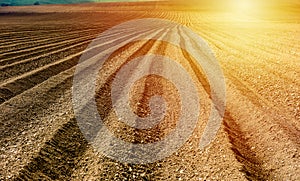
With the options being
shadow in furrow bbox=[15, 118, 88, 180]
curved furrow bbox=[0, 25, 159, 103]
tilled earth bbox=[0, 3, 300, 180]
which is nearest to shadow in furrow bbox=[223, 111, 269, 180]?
tilled earth bbox=[0, 3, 300, 180]

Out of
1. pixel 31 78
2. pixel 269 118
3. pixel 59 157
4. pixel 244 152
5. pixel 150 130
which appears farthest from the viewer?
pixel 31 78

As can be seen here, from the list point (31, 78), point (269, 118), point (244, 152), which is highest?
point (31, 78)

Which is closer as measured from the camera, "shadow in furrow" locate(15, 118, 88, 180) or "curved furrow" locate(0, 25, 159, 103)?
"shadow in furrow" locate(15, 118, 88, 180)

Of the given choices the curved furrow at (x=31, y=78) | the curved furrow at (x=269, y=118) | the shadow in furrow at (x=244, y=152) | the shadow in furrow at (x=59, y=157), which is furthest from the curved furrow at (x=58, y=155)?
the curved furrow at (x=269, y=118)

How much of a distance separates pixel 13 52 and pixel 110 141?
36.3 feet

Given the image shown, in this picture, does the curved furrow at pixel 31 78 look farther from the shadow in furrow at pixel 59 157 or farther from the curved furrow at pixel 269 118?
the curved furrow at pixel 269 118

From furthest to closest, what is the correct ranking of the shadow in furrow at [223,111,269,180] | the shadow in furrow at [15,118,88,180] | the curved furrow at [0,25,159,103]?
the curved furrow at [0,25,159,103], the shadow in furrow at [223,111,269,180], the shadow in furrow at [15,118,88,180]

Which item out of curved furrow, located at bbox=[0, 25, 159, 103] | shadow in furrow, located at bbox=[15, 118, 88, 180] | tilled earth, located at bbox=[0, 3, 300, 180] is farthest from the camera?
curved furrow, located at bbox=[0, 25, 159, 103]

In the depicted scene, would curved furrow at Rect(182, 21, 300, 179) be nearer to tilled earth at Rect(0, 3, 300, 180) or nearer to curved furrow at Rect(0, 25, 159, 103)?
tilled earth at Rect(0, 3, 300, 180)

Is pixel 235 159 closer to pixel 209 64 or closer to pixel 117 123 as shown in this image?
pixel 117 123

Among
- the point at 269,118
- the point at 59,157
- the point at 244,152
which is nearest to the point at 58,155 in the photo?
the point at 59,157

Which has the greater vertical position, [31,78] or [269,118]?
[31,78]

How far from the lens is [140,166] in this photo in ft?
19.7

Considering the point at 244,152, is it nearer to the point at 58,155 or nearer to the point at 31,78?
the point at 58,155
